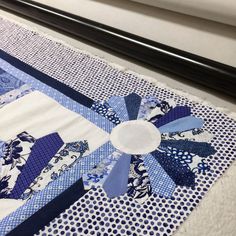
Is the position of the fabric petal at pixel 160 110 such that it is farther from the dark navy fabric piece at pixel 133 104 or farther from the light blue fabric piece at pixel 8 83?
the light blue fabric piece at pixel 8 83

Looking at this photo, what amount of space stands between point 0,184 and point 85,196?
0.59 feet

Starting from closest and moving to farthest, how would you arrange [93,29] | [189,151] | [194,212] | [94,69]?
1. [194,212]
2. [189,151]
3. [94,69]
4. [93,29]

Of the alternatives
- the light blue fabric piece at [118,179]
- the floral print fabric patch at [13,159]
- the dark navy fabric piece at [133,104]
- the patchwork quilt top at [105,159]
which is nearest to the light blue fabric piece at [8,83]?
the patchwork quilt top at [105,159]

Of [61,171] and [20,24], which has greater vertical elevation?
[20,24]

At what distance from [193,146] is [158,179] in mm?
124

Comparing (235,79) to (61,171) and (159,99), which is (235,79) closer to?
(159,99)

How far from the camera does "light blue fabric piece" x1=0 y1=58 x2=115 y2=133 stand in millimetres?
793

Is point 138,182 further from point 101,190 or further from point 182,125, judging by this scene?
point 182,125

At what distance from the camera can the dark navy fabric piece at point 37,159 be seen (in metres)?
0.65

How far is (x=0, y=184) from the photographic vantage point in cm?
66

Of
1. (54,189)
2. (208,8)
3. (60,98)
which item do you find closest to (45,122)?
(60,98)

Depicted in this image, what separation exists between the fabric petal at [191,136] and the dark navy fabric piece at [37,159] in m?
0.25

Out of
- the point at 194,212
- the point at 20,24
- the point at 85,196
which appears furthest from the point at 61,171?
the point at 20,24

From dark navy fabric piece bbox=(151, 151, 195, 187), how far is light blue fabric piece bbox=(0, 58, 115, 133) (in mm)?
145
